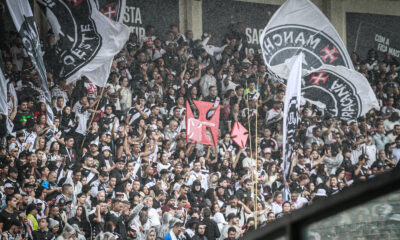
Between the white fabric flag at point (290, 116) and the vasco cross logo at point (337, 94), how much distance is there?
0.66 m

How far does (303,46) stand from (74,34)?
10.3 ft

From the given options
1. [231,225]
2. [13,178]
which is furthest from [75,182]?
[231,225]

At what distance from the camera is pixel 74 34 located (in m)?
7.33

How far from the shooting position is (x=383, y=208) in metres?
0.70

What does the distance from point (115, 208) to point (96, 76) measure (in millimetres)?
1798

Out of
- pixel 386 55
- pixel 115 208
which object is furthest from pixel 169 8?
pixel 115 208

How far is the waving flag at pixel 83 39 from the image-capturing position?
7.19 metres

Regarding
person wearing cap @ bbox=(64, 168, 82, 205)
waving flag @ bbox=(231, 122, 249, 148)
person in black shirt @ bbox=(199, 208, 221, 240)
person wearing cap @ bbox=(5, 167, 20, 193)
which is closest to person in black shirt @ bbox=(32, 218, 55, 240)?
person wearing cap @ bbox=(5, 167, 20, 193)

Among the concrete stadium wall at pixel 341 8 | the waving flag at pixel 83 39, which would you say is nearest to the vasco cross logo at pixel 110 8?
the waving flag at pixel 83 39

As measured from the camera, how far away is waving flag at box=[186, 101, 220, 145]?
7.99 m

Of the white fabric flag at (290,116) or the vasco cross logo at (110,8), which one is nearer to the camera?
the white fabric flag at (290,116)

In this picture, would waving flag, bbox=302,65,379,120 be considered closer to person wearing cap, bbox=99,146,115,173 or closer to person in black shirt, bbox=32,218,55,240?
person wearing cap, bbox=99,146,115,173

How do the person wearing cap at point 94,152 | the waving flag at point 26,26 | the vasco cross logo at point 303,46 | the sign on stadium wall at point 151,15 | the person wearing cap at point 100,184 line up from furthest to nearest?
the sign on stadium wall at point 151,15
the vasco cross logo at point 303,46
the waving flag at point 26,26
the person wearing cap at point 94,152
the person wearing cap at point 100,184

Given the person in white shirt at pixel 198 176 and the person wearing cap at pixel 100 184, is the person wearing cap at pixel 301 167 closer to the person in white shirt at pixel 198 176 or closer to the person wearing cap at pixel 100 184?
the person in white shirt at pixel 198 176
